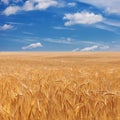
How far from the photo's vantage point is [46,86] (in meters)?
4.85

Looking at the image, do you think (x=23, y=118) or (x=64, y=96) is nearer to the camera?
(x=23, y=118)

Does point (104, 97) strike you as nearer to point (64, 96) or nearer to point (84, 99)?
point (84, 99)

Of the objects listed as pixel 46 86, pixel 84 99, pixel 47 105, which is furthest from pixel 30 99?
pixel 46 86

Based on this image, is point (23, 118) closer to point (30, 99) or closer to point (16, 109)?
point (16, 109)

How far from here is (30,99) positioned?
349cm

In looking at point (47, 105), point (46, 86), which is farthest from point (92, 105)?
point (46, 86)

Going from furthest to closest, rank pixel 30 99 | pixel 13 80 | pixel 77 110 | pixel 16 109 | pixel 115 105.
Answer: pixel 13 80, pixel 30 99, pixel 115 105, pixel 16 109, pixel 77 110

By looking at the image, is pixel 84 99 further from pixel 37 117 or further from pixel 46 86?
pixel 46 86

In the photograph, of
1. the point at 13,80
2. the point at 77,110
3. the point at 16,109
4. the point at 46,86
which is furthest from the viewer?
the point at 13,80

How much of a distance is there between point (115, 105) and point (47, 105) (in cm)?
64

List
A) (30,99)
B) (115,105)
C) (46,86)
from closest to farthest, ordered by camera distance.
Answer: (115,105) < (30,99) < (46,86)

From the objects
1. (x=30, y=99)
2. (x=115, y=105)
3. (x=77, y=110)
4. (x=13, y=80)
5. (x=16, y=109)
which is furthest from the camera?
(x=13, y=80)

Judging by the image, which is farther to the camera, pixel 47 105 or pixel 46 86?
pixel 46 86

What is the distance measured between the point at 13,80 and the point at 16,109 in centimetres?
288
